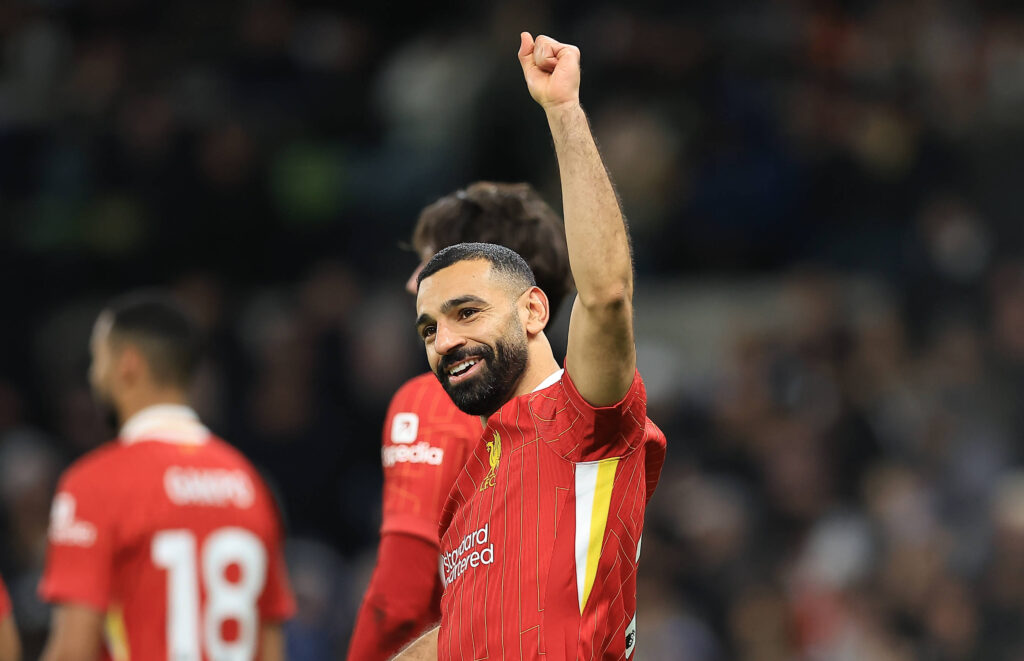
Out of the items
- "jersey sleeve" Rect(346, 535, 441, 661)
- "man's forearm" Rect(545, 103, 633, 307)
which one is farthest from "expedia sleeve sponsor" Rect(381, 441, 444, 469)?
"man's forearm" Rect(545, 103, 633, 307)

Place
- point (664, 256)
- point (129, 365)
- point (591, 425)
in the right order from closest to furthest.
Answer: point (591, 425), point (129, 365), point (664, 256)

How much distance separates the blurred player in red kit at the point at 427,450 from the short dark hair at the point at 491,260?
0.51 metres

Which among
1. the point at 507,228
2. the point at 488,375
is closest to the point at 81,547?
the point at 507,228

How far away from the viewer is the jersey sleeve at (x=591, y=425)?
9.34 feet

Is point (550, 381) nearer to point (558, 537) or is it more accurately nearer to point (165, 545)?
point (558, 537)

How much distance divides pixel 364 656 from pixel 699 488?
17.6 ft

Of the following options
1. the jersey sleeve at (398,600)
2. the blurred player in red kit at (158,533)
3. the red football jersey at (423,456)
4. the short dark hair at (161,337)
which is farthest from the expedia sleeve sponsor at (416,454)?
the short dark hair at (161,337)

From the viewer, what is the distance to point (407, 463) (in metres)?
3.77

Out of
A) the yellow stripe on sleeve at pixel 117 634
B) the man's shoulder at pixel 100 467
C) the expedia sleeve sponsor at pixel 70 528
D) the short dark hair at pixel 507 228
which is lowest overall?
the yellow stripe on sleeve at pixel 117 634

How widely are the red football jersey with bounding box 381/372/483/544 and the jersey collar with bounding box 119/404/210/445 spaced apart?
1566mm

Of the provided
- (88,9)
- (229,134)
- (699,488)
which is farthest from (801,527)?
(88,9)

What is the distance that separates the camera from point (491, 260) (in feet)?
10.3

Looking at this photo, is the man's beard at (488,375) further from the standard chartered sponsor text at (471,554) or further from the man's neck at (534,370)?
the standard chartered sponsor text at (471,554)

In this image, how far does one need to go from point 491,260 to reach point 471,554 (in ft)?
2.07
